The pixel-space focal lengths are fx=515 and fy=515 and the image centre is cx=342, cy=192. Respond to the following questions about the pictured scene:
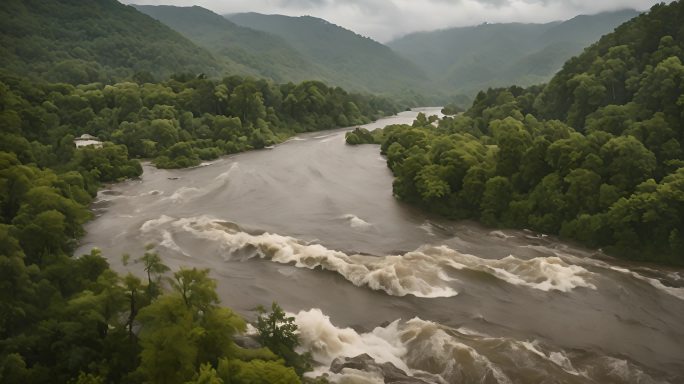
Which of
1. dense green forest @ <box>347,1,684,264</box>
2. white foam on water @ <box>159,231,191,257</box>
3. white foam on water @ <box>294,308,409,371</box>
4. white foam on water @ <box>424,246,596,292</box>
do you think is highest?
dense green forest @ <box>347,1,684,264</box>

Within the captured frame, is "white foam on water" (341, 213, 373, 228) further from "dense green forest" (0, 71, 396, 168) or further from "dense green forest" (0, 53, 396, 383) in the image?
"dense green forest" (0, 71, 396, 168)

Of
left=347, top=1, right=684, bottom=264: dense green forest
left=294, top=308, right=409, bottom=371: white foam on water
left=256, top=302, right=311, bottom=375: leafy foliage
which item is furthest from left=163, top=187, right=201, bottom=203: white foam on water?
left=256, top=302, right=311, bottom=375: leafy foliage

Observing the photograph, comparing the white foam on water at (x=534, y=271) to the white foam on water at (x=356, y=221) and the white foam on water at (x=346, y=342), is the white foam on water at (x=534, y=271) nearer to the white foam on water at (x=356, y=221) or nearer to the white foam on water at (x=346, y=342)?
the white foam on water at (x=346, y=342)

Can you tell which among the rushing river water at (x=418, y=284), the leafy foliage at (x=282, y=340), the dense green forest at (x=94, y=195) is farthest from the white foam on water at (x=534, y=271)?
the leafy foliage at (x=282, y=340)

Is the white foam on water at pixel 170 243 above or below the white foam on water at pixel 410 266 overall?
below

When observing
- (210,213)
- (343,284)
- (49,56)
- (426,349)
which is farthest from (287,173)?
(49,56)

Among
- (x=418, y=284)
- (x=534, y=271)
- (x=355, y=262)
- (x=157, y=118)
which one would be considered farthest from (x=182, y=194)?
(x=534, y=271)

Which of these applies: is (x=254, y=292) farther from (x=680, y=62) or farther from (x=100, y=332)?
(x=680, y=62)
